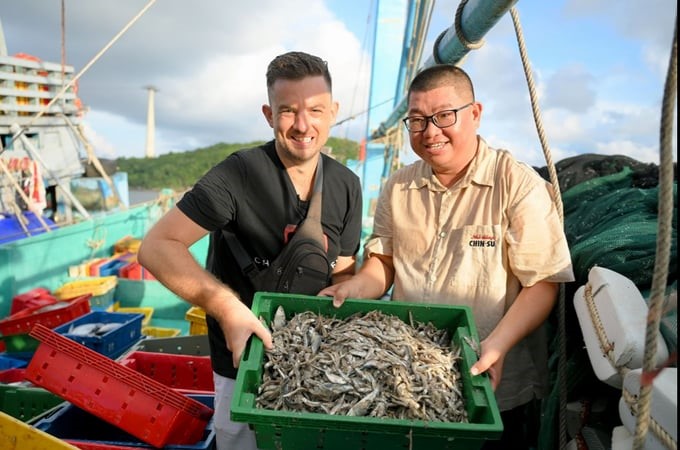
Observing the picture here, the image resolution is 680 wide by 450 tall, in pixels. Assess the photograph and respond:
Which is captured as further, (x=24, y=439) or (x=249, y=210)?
(x=249, y=210)

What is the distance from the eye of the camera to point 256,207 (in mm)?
2537

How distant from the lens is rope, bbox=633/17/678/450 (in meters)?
1.01

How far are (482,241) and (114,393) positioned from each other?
7.34 ft

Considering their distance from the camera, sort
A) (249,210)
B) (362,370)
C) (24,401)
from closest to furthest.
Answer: (362,370) → (249,210) → (24,401)

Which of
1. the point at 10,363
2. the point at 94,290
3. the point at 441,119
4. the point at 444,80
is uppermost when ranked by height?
the point at 444,80

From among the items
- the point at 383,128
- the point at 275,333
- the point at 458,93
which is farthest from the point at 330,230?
the point at 383,128

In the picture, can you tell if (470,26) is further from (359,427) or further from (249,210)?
(359,427)

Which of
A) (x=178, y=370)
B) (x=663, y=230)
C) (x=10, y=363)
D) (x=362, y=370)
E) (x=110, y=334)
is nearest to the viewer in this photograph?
(x=663, y=230)

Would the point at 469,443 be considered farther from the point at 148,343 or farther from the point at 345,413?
the point at 148,343

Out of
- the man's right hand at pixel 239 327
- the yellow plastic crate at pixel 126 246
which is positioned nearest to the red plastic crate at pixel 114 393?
the man's right hand at pixel 239 327

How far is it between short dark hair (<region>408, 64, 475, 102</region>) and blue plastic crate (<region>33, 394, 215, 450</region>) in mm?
2318

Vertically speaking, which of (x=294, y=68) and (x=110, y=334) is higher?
(x=294, y=68)

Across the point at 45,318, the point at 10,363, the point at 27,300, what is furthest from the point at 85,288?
the point at 10,363

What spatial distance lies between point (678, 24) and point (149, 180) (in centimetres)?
5257
